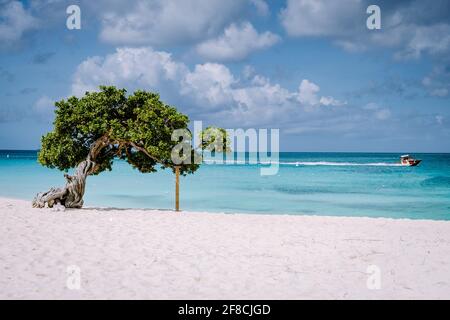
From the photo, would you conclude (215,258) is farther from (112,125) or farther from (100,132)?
(100,132)

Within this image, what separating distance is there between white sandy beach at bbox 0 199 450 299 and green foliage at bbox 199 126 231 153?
338 centimetres

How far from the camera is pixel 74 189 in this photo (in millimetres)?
17828

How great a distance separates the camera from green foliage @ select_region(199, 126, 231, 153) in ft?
57.8

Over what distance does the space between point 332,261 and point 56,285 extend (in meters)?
6.16

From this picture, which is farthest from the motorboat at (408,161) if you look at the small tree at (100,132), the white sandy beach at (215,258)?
the small tree at (100,132)

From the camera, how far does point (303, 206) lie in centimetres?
2950

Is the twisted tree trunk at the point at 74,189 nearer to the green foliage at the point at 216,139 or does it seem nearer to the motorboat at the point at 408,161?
the green foliage at the point at 216,139

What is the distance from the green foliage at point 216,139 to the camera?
1762 centimetres

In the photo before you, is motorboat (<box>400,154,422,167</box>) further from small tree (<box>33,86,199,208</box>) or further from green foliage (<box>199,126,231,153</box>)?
small tree (<box>33,86,199,208</box>)

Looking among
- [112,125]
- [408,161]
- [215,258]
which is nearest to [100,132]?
[112,125]

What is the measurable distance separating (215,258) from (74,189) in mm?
10065

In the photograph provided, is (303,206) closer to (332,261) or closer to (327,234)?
(327,234)

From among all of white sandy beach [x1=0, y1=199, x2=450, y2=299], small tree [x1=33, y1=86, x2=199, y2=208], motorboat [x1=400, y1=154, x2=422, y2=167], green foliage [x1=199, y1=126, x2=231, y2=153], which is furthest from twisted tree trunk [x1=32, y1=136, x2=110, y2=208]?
motorboat [x1=400, y1=154, x2=422, y2=167]

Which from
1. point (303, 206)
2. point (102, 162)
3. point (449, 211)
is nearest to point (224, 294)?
point (102, 162)
